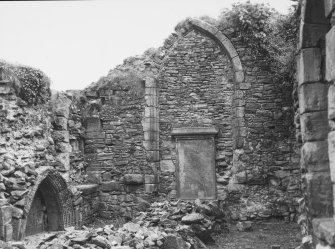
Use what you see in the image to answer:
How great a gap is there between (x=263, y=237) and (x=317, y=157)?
5.15 m

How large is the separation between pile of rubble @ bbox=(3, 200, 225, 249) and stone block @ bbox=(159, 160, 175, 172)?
3.56ft

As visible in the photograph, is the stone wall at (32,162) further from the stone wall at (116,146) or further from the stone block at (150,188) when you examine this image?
the stone block at (150,188)

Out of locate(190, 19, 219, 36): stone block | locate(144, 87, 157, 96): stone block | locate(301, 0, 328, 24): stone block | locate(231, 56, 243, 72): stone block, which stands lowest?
locate(301, 0, 328, 24): stone block

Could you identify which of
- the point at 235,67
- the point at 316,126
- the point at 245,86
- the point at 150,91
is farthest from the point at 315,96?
the point at 150,91

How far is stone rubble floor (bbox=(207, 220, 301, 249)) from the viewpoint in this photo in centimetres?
720

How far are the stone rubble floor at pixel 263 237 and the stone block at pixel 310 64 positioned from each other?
14.3ft

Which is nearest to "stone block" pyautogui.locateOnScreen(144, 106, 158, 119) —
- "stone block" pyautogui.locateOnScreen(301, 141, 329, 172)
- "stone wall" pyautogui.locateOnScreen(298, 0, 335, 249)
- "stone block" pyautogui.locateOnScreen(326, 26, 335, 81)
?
"stone wall" pyautogui.locateOnScreen(298, 0, 335, 249)

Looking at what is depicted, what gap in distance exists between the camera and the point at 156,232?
6.40 metres

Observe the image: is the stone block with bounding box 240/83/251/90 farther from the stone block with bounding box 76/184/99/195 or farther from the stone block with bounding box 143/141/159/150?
the stone block with bounding box 76/184/99/195

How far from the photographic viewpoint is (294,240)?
24.2 ft

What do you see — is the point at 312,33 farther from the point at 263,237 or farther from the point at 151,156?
the point at 151,156

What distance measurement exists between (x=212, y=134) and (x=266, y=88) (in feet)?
6.12

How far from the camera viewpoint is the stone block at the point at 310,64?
3.35m

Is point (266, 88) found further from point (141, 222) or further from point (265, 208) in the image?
point (141, 222)
